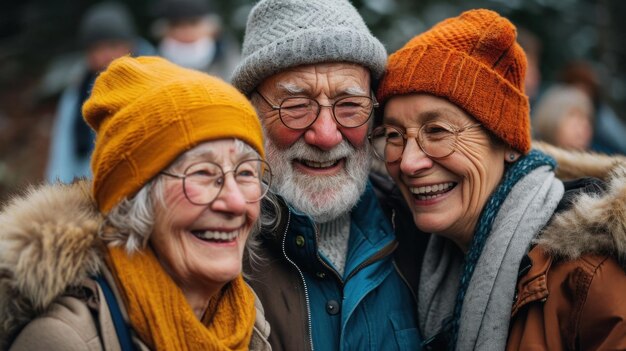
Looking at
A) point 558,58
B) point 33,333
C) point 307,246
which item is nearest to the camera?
point 33,333

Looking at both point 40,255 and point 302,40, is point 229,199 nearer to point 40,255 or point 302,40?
point 40,255

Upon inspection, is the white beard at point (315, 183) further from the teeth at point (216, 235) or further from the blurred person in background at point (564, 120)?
the blurred person in background at point (564, 120)

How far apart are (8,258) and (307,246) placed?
1.21 metres

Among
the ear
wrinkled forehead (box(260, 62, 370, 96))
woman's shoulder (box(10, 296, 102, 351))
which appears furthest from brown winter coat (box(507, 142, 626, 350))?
woman's shoulder (box(10, 296, 102, 351))

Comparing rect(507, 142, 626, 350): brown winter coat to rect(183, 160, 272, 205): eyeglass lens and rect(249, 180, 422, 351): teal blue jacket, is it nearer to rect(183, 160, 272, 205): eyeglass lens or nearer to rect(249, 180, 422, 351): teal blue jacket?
rect(249, 180, 422, 351): teal blue jacket

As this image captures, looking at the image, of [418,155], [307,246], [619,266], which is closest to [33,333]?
[307,246]

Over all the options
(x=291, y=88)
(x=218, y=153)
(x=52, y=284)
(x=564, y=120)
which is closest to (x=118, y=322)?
(x=52, y=284)

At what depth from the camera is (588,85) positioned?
7.72 meters

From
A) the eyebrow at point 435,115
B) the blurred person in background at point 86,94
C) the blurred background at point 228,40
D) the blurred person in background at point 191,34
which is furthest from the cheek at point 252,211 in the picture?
the blurred background at point 228,40

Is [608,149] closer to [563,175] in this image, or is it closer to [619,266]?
[563,175]

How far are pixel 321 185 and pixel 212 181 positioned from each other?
0.79m

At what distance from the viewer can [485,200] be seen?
3.18 meters

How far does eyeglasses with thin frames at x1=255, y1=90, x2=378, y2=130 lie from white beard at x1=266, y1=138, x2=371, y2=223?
0.09 meters

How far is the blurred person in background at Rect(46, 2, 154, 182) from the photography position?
6.35 m
